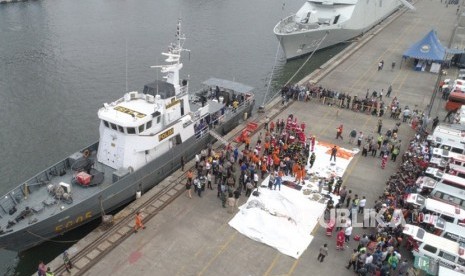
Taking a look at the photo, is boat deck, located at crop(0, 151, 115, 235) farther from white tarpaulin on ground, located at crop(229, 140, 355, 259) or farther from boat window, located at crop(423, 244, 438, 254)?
boat window, located at crop(423, 244, 438, 254)

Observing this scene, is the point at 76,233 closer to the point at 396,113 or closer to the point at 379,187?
the point at 379,187

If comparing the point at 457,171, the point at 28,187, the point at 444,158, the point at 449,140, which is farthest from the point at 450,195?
the point at 28,187

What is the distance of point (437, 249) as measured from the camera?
1708cm

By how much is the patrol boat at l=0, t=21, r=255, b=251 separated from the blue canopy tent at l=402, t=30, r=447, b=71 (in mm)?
26296

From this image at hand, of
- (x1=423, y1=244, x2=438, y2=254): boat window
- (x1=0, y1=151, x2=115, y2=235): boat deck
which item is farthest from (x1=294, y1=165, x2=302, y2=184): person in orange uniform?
(x1=0, y1=151, x2=115, y2=235): boat deck

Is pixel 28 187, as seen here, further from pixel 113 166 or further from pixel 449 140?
pixel 449 140

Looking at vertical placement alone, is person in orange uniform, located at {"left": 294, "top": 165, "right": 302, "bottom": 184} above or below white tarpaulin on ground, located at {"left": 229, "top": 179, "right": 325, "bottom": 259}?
above

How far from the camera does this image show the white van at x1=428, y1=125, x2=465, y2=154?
83.2 ft

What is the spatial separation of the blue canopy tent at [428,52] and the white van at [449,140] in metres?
18.1

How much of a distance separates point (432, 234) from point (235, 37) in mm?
43591

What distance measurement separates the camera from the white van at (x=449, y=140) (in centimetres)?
2536

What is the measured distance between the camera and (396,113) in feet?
102

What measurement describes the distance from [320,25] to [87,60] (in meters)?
27.2

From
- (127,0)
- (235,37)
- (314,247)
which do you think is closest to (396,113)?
(314,247)
